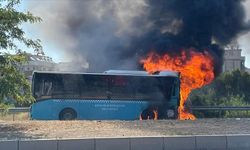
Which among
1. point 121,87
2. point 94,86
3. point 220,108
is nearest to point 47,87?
point 94,86

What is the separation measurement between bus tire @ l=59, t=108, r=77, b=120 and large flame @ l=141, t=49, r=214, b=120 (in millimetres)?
6461

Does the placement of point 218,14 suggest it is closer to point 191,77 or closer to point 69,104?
point 191,77

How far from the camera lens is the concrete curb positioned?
946 centimetres

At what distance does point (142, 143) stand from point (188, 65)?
17698mm

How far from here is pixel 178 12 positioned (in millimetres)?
29969

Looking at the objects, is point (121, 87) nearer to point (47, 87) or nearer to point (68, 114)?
point (68, 114)

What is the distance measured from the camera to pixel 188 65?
27297mm

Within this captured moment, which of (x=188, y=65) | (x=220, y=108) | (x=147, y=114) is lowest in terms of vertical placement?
(x=147, y=114)

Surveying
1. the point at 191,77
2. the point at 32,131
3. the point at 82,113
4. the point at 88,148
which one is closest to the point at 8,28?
the point at 32,131

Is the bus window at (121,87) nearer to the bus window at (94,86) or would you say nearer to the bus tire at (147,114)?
the bus window at (94,86)

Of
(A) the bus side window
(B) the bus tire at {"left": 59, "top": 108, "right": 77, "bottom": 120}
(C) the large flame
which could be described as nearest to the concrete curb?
(B) the bus tire at {"left": 59, "top": 108, "right": 77, "bottom": 120}

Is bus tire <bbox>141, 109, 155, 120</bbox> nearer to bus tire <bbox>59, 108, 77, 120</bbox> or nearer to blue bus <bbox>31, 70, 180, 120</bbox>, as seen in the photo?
blue bus <bbox>31, 70, 180, 120</bbox>

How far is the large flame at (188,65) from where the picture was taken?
26712 mm

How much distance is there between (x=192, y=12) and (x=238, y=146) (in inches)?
774
